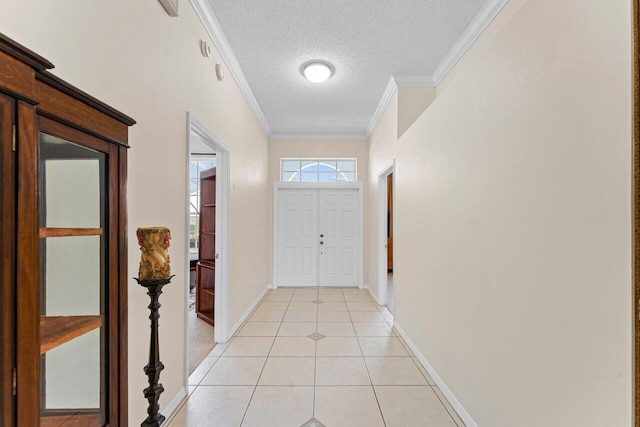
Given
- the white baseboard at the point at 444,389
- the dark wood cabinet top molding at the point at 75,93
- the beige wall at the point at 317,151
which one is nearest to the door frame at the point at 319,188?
the beige wall at the point at 317,151

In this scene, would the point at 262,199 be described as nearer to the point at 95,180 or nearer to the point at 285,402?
the point at 285,402

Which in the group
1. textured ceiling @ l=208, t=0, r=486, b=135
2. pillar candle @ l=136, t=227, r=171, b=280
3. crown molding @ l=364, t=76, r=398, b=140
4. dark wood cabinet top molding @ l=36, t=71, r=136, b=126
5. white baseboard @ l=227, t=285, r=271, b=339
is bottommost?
white baseboard @ l=227, t=285, r=271, b=339

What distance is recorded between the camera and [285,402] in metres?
2.05

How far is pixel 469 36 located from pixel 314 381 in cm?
327

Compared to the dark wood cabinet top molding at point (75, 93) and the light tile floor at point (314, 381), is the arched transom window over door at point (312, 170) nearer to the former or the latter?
the light tile floor at point (314, 381)

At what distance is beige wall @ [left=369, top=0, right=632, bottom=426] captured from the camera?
96 centimetres

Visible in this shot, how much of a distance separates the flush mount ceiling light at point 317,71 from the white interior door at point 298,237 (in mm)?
2525

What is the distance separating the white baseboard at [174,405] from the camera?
1845mm

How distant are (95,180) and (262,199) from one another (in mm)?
4001

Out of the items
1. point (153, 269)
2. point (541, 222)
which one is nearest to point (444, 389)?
point (541, 222)

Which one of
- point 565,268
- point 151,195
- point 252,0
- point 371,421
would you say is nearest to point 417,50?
point 252,0

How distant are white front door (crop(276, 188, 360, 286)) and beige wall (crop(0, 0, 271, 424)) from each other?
287 centimetres

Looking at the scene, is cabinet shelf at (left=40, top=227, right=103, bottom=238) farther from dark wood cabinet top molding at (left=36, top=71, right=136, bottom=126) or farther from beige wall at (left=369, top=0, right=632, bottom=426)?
beige wall at (left=369, top=0, right=632, bottom=426)

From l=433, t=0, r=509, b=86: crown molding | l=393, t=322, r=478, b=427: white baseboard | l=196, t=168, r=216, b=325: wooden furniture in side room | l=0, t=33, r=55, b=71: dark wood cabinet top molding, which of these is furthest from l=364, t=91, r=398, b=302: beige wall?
l=0, t=33, r=55, b=71: dark wood cabinet top molding
